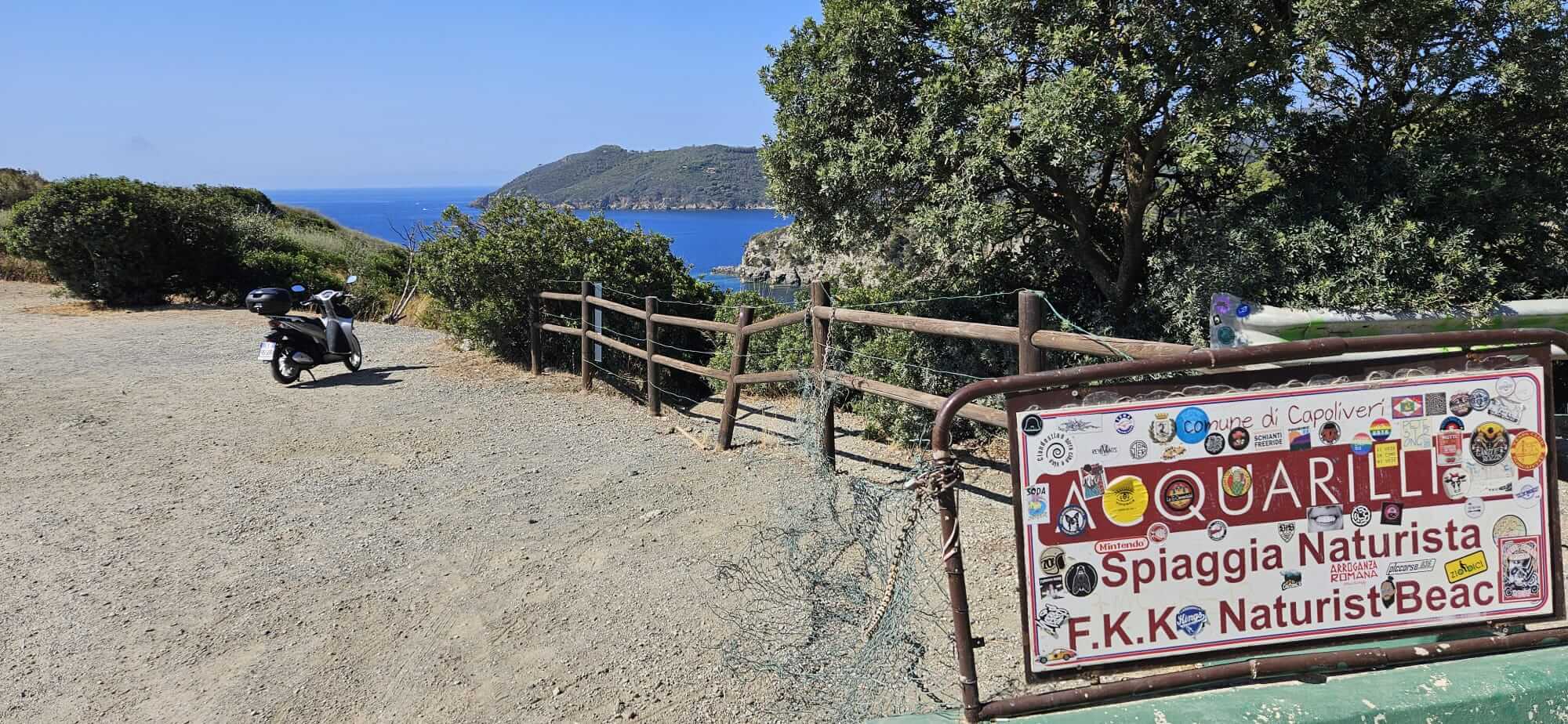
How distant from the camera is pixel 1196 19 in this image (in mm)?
6543

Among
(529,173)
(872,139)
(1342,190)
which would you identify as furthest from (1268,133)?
(529,173)

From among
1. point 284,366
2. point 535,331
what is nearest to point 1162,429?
point 535,331

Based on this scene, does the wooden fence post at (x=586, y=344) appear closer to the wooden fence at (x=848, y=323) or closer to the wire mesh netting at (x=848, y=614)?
the wooden fence at (x=848, y=323)

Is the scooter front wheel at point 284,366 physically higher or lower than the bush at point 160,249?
lower

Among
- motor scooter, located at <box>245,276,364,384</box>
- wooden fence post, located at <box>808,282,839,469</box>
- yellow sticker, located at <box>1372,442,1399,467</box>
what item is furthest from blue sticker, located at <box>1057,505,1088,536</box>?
motor scooter, located at <box>245,276,364,384</box>

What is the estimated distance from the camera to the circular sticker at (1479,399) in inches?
98.1

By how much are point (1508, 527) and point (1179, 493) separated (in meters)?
0.97

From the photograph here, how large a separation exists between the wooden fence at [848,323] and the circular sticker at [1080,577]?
105 centimetres

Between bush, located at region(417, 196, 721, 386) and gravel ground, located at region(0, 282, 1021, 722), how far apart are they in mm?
2051

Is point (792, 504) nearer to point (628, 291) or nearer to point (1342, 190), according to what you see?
point (1342, 190)

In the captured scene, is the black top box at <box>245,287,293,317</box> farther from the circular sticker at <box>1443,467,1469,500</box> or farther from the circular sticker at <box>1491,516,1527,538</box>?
the circular sticker at <box>1491,516,1527,538</box>

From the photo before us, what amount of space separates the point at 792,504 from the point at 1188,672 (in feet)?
11.6

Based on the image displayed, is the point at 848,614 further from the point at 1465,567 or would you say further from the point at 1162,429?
the point at 1465,567

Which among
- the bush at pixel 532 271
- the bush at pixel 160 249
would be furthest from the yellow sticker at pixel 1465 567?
the bush at pixel 160 249
